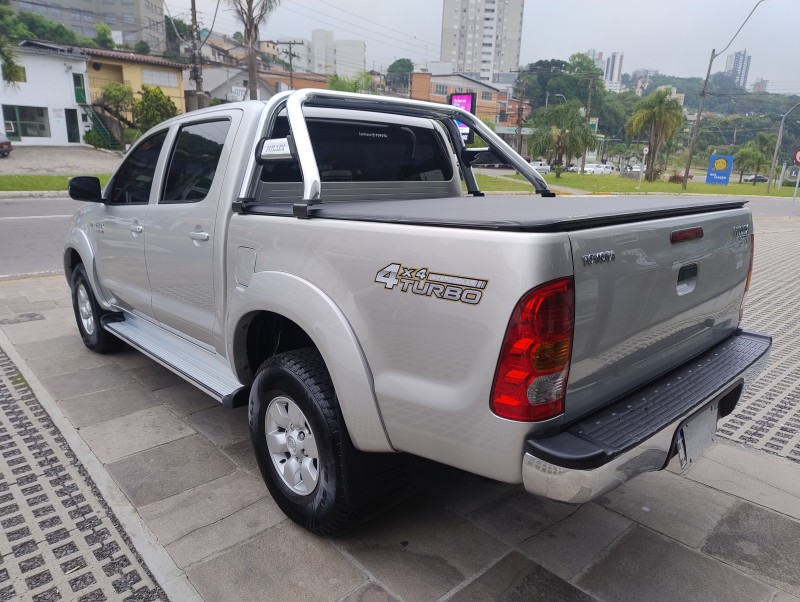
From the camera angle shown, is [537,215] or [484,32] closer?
[537,215]

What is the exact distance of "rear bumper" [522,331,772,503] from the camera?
175 centimetres

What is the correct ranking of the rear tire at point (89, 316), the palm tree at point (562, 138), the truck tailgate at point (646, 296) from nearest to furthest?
the truck tailgate at point (646, 296), the rear tire at point (89, 316), the palm tree at point (562, 138)

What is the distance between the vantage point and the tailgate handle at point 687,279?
227 cm

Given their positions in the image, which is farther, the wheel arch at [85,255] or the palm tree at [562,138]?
the palm tree at [562,138]

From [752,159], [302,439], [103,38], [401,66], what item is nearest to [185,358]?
[302,439]

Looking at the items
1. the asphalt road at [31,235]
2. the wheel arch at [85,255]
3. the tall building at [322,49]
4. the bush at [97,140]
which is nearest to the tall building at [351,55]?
the tall building at [322,49]

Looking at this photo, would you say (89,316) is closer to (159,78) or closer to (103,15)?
(159,78)

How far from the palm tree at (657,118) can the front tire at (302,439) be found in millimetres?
47183

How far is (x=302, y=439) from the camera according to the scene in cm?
254

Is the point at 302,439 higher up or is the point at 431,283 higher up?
the point at 431,283

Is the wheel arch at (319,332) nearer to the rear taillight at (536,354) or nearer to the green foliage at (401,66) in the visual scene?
the rear taillight at (536,354)

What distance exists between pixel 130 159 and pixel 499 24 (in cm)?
17040

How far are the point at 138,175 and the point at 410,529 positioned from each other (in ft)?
9.81

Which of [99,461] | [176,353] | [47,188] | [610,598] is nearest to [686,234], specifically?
[610,598]
